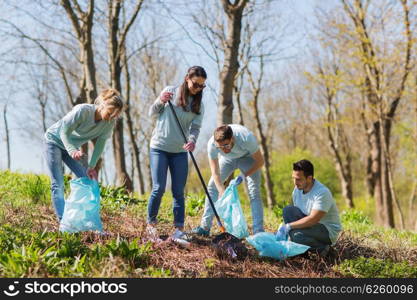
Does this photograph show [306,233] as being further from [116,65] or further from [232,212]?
[116,65]

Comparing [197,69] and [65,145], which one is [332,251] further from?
[65,145]

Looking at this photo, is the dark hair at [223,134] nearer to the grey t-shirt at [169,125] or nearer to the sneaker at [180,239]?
the grey t-shirt at [169,125]

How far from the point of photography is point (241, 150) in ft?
17.6

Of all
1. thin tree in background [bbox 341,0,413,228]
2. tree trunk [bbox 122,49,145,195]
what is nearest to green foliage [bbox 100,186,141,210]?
tree trunk [bbox 122,49,145,195]

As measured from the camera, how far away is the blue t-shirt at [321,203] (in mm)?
4727

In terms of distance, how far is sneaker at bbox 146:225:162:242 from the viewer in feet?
15.4

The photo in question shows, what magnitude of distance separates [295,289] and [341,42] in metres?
12.9

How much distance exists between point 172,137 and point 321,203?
157 cm

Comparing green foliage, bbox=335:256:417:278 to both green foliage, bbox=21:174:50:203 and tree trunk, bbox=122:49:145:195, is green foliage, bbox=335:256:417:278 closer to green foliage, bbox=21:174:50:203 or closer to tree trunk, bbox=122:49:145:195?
green foliage, bbox=21:174:50:203

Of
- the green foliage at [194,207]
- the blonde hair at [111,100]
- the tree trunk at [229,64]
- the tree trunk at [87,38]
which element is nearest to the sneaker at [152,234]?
the blonde hair at [111,100]

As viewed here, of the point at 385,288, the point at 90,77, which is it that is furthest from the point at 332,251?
the point at 90,77

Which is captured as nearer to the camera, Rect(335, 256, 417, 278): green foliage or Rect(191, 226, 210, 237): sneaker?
Rect(335, 256, 417, 278): green foliage

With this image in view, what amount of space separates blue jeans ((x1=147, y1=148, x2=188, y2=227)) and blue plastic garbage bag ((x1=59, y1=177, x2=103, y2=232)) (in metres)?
0.57

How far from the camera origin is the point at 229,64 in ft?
29.1
